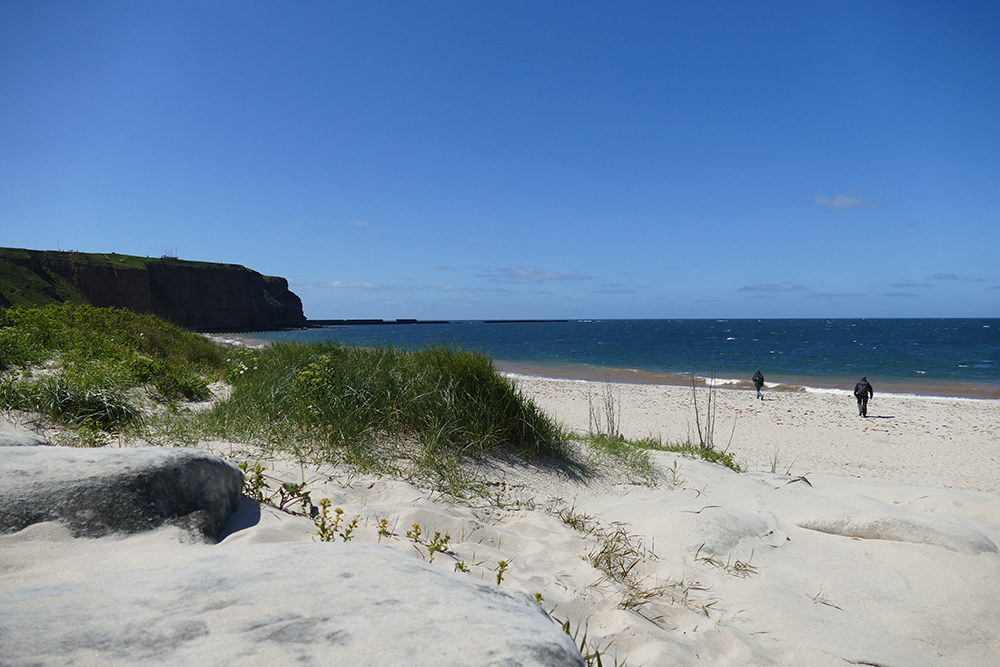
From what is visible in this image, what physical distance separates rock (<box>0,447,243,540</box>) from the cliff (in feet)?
165

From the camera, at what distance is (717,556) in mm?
3527

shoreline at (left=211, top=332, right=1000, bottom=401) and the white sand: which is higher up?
the white sand

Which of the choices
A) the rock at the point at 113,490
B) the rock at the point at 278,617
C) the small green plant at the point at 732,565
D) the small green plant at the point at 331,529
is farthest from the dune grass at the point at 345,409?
the rock at the point at 278,617

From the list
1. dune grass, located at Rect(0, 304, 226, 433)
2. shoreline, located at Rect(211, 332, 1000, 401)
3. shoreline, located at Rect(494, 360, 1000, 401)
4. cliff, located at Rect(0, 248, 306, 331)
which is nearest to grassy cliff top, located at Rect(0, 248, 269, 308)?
cliff, located at Rect(0, 248, 306, 331)

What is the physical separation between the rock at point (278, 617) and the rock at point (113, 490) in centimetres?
51

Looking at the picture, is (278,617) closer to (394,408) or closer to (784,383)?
(394,408)

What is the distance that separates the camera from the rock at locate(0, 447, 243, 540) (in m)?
2.32

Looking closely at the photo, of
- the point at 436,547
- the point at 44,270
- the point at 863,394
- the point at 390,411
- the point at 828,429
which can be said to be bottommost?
the point at 828,429

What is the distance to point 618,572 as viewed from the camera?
119 inches

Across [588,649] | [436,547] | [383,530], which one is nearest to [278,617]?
[588,649]

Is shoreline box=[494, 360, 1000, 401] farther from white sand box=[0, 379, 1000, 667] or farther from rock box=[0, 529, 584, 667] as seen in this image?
rock box=[0, 529, 584, 667]

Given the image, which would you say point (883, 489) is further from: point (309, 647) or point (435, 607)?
point (309, 647)

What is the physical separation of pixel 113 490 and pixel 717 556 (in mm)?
3698

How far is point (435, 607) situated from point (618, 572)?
185cm
